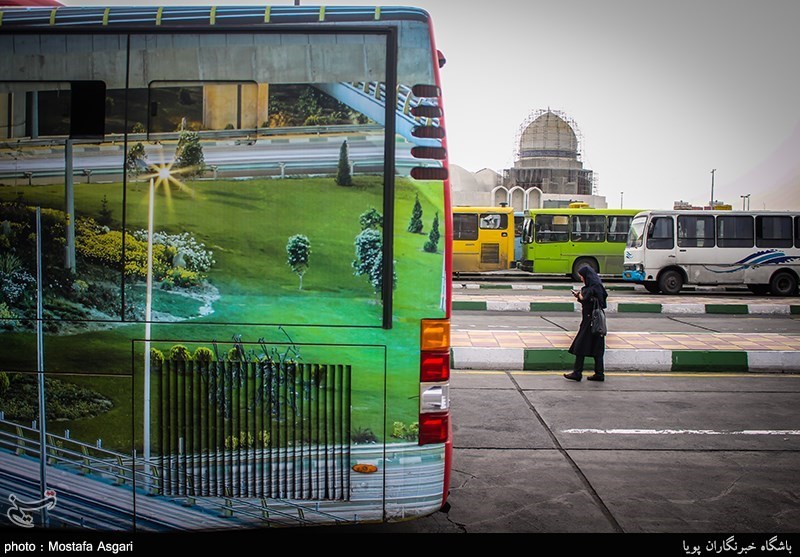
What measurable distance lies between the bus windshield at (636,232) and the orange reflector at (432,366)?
842 inches

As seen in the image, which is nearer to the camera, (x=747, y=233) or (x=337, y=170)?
(x=337, y=170)

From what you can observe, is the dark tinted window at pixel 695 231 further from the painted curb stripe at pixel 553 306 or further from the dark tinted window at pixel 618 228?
the painted curb stripe at pixel 553 306

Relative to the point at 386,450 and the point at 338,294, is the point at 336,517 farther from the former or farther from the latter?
the point at 338,294

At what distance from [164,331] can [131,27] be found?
1.56 meters

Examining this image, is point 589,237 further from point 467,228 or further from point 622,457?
point 622,457

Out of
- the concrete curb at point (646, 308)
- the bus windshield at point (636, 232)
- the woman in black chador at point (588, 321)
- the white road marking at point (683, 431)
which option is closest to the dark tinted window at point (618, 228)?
the bus windshield at point (636, 232)

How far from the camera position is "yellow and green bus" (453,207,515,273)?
29297mm

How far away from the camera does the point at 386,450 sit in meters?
3.79

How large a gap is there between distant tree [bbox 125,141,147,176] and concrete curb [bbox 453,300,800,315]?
14.4m

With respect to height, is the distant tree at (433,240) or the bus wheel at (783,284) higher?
the distant tree at (433,240)

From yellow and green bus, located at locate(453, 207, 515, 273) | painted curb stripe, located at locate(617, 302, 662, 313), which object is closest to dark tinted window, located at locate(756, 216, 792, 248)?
painted curb stripe, located at locate(617, 302, 662, 313)

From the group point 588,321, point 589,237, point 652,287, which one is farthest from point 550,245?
point 588,321

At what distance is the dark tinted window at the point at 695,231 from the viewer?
23.2 metres

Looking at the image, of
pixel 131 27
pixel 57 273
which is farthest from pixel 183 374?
pixel 131 27
